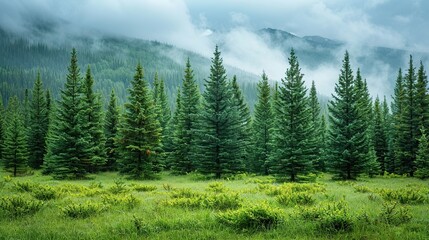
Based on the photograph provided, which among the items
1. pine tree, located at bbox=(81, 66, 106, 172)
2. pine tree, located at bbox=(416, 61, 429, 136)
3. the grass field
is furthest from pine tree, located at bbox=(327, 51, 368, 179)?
pine tree, located at bbox=(81, 66, 106, 172)

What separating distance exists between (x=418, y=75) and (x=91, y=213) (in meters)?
48.0

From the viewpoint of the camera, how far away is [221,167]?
1384 inches

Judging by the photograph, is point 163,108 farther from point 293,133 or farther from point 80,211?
point 80,211

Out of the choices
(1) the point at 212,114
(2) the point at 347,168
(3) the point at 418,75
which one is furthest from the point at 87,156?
(3) the point at 418,75

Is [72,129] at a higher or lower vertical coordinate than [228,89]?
lower

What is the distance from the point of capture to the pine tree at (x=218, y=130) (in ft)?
116

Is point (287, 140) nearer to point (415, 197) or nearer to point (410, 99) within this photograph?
point (415, 197)

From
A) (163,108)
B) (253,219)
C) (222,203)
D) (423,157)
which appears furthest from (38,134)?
(253,219)

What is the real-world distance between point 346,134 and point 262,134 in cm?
1413

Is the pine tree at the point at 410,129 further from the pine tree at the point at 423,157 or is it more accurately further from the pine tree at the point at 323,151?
the pine tree at the point at 323,151

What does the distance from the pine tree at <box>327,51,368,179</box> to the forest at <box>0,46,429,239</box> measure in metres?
0.12

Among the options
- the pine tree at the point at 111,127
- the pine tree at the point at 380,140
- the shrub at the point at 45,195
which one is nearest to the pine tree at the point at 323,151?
the pine tree at the point at 380,140

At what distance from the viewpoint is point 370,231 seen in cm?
742

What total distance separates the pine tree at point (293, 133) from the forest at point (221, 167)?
0.12m
